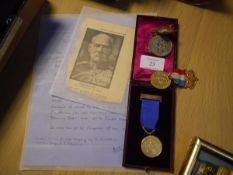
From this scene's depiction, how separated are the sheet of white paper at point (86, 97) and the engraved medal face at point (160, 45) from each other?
2.6 inches

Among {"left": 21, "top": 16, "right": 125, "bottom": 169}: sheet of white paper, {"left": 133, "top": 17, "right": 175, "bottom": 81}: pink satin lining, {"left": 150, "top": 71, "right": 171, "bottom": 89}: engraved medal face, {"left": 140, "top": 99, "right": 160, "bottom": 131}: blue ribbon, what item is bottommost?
{"left": 21, "top": 16, "right": 125, "bottom": 169}: sheet of white paper

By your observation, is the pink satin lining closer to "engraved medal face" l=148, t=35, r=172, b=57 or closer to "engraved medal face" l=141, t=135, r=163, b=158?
"engraved medal face" l=148, t=35, r=172, b=57

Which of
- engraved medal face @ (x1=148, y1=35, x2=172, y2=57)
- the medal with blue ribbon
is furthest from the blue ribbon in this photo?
engraved medal face @ (x1=148, y1=35, x2=172, y2=57)

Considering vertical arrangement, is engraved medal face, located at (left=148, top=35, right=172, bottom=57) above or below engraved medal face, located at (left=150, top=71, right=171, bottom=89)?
above

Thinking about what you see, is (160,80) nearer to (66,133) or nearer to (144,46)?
(144,46)

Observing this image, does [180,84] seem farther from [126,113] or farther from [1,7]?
[1,7]

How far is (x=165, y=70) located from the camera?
69 centimetres

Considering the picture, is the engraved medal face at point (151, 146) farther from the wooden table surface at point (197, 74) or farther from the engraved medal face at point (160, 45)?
the engraved medal face at point (160, 45)

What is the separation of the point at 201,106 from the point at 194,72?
0.08 metres

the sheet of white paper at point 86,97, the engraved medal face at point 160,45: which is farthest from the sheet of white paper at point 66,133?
the engraved medal face at point 160,45

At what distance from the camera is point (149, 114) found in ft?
2.12

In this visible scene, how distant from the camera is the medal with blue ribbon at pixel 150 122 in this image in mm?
621

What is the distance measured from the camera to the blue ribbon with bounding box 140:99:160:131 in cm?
64

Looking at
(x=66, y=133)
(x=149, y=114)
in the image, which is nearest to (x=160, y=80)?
(x=149, y=114)
